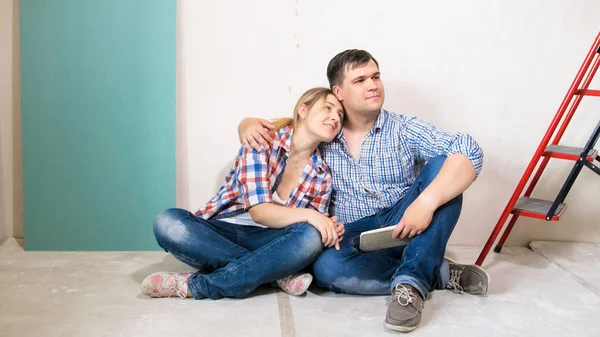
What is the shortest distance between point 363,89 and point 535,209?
90 cm

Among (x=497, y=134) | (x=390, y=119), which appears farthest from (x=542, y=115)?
(x=390, y=119)

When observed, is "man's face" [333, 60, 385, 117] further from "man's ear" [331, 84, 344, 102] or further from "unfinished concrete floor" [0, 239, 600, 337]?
"unfinished concrete floor" [0, 239, 600, 337]

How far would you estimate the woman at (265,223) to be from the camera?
216 centimetres

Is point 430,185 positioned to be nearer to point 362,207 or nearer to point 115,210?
point 362,207

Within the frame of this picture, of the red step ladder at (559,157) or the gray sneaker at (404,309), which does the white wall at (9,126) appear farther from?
the red step ladder at (559,157)

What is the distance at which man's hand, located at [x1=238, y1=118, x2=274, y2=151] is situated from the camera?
2.28 m

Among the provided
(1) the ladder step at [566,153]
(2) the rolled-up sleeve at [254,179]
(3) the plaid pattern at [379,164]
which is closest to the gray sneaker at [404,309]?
(3) the plaid pattern at [379,164]

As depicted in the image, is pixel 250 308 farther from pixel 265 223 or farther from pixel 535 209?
pixel 535 209

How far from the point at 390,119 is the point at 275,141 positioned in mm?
427

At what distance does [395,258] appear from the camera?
231 centimetres

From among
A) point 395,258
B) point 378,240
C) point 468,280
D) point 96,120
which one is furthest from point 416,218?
point 96,120

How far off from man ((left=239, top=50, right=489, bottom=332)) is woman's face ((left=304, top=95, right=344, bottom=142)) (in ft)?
0.20

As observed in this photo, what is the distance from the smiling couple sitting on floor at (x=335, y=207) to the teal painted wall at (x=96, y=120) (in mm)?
498

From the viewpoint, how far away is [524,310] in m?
A: 2.15
